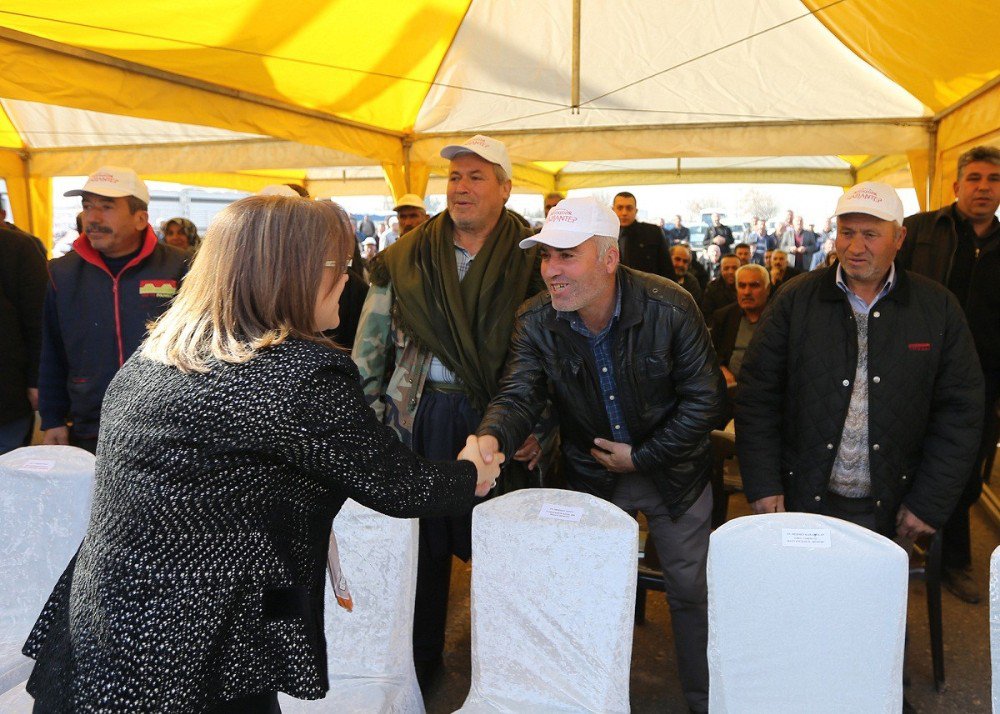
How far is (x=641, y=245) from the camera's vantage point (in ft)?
19.6

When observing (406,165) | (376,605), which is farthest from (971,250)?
(406,165)

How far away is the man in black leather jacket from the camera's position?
8.05ft

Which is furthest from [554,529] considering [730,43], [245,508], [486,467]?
[730,43]

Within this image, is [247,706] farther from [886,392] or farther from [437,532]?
[886,392]

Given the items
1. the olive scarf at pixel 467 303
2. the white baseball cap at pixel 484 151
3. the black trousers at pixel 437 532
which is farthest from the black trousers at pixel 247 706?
the white baseball cap at pixel 484 151

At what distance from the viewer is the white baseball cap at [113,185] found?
3098mm

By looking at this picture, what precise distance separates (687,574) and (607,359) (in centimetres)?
77

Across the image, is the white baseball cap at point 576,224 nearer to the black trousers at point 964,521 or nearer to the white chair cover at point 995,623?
the white chair cover at point 995,623

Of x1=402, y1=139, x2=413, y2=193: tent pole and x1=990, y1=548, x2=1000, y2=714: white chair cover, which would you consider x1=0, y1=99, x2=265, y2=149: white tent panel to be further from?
x1=990, y1=548, x2=1000, y2=714: white chair cover

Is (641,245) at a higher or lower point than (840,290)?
higher

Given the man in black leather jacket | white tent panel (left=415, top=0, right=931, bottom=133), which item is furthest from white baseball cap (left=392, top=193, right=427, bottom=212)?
the man in black leather jacket

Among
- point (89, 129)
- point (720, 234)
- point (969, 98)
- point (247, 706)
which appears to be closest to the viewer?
point (247, 706)

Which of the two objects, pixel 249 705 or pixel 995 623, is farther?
pixel 995 623

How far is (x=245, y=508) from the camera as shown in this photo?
127cm
